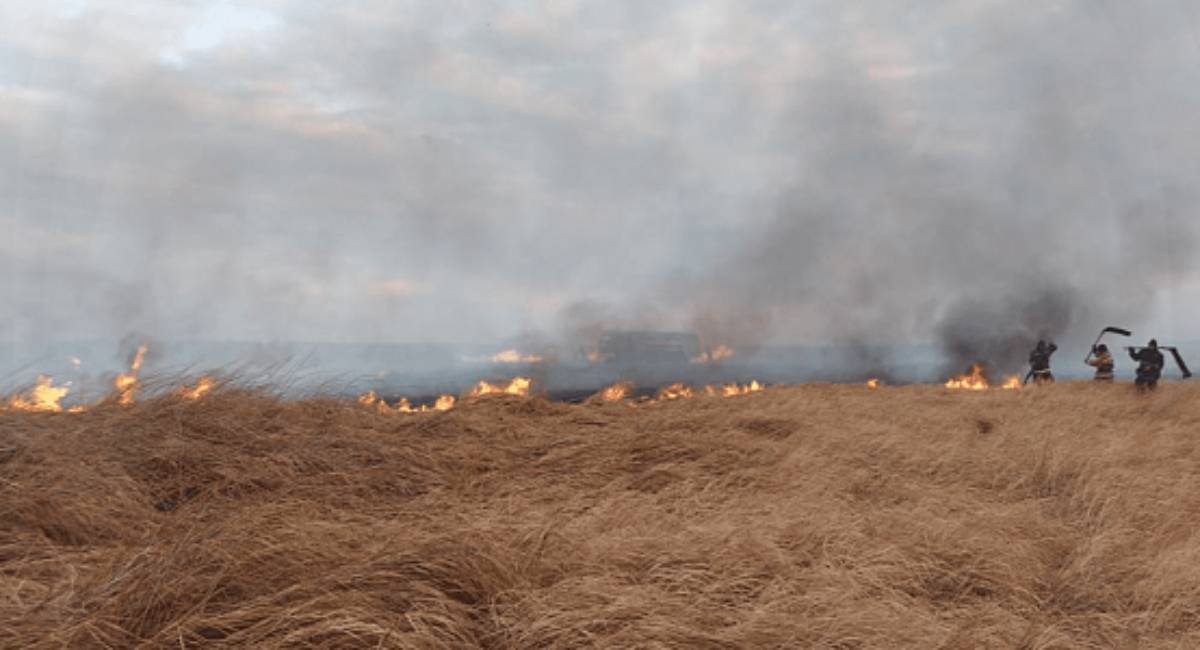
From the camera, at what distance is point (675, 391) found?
14211 millimetres

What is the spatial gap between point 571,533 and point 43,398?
235 inches

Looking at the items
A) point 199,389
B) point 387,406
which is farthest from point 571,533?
point 387,406

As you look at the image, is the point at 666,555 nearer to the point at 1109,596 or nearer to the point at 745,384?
the point at 1109,596

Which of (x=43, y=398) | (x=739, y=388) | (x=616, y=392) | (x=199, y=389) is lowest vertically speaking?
(x=739, y=388)

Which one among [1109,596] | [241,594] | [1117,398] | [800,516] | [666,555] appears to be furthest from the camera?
[1117,398]

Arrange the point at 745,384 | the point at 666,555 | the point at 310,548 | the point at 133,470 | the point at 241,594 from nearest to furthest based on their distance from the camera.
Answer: the point at 241,594, the point at 310,548, the point at 666,555, the point at 133,470, the point at 745,384

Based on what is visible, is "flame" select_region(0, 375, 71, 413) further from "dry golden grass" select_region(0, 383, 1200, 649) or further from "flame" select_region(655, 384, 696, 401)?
"flame" select_region(655, 384, 696, 401)

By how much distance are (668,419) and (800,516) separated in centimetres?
359

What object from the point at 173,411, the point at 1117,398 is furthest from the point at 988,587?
the point at 1117,398

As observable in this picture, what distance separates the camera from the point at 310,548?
312 cm

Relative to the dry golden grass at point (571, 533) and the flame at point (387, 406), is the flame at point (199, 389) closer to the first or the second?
the dry golden grass at point (571, 533)

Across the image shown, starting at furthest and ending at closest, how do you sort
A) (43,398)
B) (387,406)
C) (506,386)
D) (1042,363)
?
1. (1042,363)
2. (506,386)
3. (387,406)
4. (43,398)

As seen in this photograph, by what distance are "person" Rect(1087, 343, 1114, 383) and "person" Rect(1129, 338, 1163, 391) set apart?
121 centimetres

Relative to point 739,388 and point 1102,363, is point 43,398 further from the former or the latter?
point 1102,363
